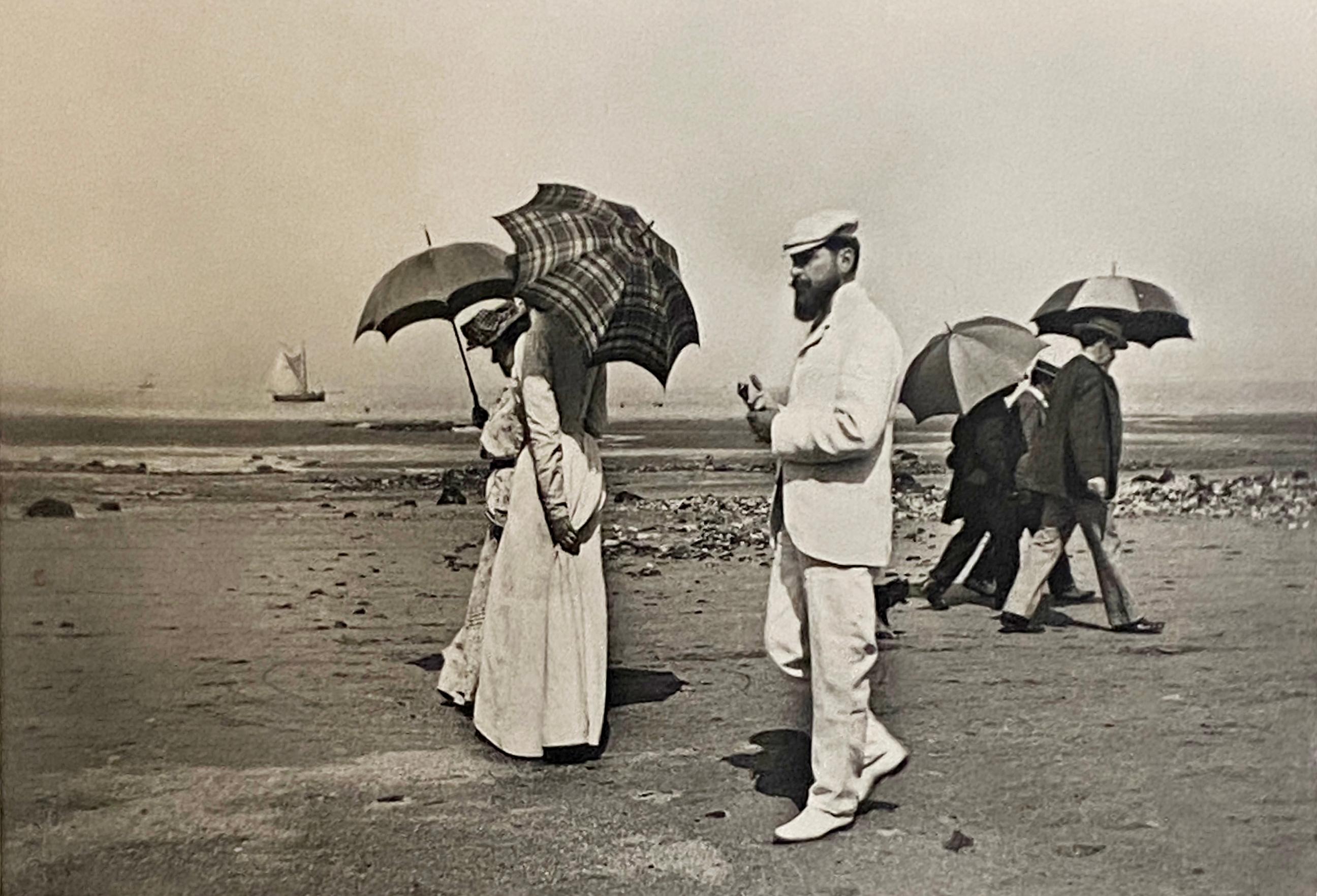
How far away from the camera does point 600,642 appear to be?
2637mm

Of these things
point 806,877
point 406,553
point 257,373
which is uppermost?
point 257,373

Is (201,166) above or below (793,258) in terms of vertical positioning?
above

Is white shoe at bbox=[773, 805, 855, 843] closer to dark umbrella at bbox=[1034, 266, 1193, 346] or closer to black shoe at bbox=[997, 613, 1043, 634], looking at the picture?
black shoe at bbox=[997, 613, 1043, 634]

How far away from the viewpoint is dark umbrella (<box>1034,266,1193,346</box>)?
2.69 metres

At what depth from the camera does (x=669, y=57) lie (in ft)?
8.59

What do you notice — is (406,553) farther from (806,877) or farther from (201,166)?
(806,877)

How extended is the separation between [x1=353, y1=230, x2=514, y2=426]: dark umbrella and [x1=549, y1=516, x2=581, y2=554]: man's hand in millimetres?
405

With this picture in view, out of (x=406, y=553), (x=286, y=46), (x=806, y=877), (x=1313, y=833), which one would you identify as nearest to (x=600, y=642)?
(x=406, y=553)

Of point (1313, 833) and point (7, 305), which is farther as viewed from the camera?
point (1313, 833)

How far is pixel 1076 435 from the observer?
2.70m

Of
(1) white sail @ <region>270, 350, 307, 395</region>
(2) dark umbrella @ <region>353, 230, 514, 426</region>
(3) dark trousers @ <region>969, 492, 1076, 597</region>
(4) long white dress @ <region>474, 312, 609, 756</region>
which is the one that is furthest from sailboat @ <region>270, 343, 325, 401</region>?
(3) dark trousers @ <region>969, 492, 1076, 597</region>

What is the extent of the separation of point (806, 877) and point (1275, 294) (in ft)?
5.07

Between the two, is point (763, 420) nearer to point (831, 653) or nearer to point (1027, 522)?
point (831, 653)

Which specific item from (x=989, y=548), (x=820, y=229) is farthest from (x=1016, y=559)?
(x=820, y=229)
